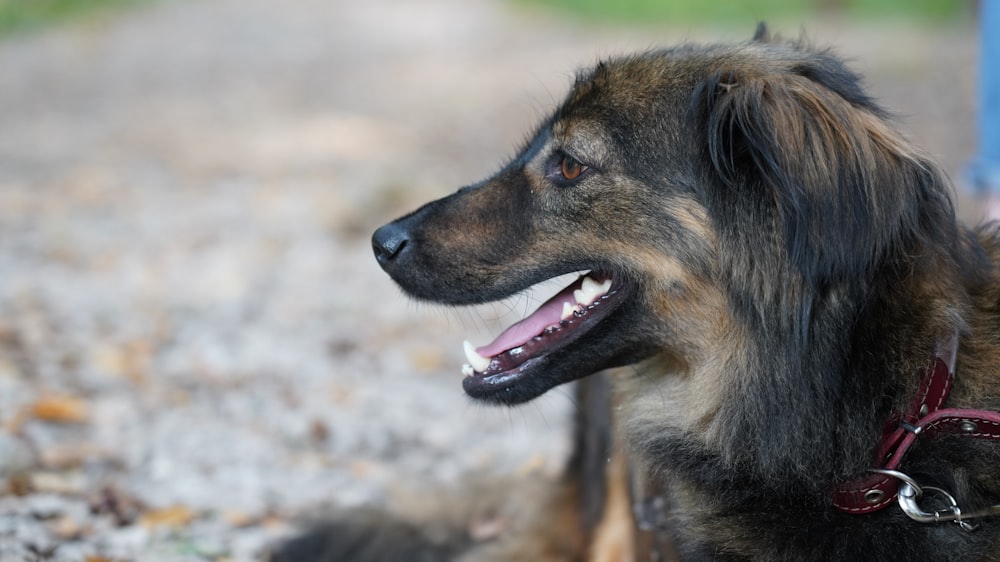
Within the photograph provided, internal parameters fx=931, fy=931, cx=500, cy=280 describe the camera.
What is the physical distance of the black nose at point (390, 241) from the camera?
2994 millimetres

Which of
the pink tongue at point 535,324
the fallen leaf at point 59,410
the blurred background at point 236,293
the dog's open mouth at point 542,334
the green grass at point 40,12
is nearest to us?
the dog's open mouth at point 542,334

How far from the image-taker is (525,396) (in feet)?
9.47

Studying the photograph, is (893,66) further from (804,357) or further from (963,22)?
(804,357)

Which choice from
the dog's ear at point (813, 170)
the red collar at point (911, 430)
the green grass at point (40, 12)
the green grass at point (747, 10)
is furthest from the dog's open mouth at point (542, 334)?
the green grass at point (40, 12)

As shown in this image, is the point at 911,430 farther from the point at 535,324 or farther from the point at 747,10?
the point at 747,10

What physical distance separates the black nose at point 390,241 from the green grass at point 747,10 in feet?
57.6

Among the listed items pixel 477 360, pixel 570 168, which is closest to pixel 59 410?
pixel 477 360

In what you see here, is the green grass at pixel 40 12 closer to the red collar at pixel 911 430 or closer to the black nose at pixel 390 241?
the black nose at pixel 390 241

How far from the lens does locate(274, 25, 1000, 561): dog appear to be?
2422mm

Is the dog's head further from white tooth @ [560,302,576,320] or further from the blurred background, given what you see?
the blurred background

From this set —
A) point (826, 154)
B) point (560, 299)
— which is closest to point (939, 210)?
point (826, 154)

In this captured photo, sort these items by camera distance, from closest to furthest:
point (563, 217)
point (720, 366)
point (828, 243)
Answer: point (828, 243) → point (720, 366) → point (563, 217)

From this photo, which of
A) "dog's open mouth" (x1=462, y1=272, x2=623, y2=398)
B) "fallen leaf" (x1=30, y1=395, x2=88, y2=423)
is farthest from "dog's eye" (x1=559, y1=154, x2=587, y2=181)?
"fallen leaf" (x1=30, y1=395, x2=88, y2=423)

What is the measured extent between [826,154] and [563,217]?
2.63ft
